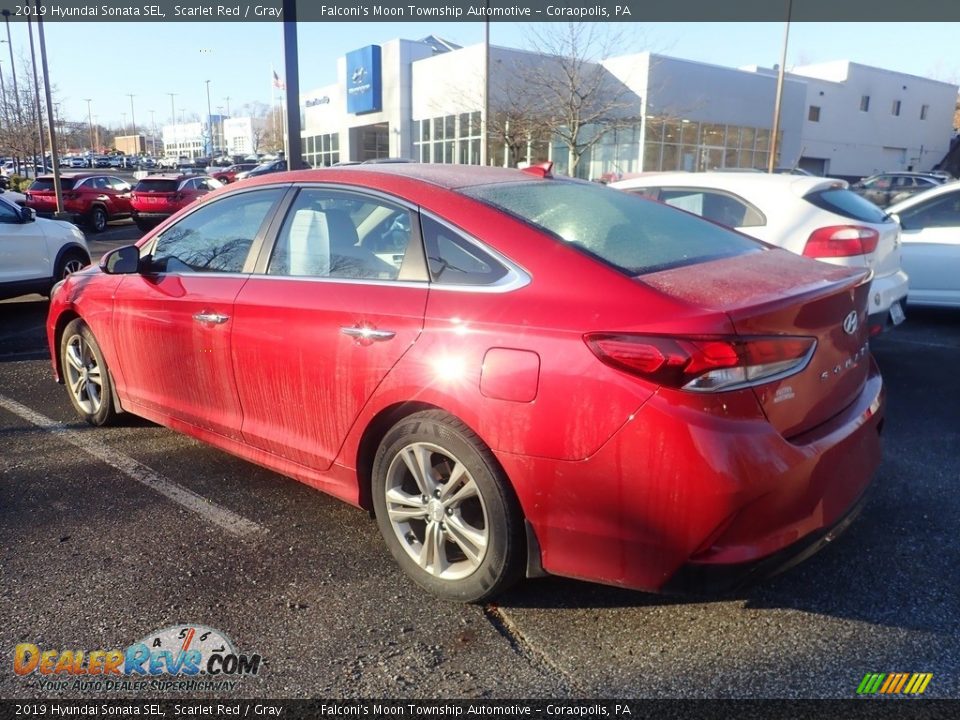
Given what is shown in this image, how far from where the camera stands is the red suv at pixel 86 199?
21578 mm

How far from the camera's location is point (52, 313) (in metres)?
5.02

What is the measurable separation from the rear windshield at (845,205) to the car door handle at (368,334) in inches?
164

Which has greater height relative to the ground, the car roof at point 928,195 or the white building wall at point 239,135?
the white building wall at point 239,135

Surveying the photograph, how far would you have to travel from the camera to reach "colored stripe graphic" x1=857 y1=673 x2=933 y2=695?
237cm

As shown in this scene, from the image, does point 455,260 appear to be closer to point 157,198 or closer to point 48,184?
point 157,198

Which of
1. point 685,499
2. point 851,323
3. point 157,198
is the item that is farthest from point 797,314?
point 157,198

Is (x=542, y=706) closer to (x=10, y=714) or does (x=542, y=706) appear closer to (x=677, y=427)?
(x=677, y=427)

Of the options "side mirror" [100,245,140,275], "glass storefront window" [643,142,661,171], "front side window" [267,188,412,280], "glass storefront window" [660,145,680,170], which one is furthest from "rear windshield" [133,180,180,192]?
"glass storefront window" [660,145,680,170]

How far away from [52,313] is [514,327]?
3.81m

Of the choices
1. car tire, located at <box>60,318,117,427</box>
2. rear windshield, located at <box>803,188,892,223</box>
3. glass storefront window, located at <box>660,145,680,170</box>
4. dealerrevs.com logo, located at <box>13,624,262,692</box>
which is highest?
glass storefront window, located at <box>660,145,680,170</box>

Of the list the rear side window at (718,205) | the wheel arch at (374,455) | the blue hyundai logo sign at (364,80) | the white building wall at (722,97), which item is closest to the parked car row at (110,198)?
the blue hyundai logo sign at (364,80)

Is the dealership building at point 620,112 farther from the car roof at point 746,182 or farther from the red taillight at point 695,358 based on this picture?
the red taillight at point 695,358

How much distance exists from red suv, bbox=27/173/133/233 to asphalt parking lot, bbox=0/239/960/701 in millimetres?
20115

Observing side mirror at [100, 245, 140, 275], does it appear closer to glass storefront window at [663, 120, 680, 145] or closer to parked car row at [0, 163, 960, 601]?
parked car row at [0, 163, 960, 601]
